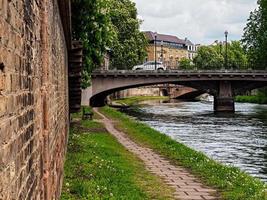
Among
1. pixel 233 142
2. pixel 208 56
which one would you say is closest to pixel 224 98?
pixel 233 142

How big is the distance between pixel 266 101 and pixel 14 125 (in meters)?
77.8

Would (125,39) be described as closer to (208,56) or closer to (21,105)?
(208,56)

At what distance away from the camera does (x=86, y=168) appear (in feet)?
46.1

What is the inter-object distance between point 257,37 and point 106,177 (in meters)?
66.8

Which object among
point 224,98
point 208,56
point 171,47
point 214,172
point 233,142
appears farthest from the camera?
point 171,47

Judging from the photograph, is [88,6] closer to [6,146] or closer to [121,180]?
[121,180]

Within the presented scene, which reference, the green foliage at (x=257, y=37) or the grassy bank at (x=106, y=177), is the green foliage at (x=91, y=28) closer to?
the grassy bank at (x=106, y=177)

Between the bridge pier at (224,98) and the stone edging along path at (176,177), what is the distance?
144ft

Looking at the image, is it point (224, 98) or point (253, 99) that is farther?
point (253, 99)

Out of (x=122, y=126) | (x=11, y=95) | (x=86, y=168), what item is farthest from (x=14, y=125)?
(x=122, y=126)

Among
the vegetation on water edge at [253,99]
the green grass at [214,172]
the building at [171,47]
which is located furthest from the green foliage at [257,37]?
the building at [171,47]

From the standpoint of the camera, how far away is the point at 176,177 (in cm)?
1389

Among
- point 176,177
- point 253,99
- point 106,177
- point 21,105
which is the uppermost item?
point 21,105

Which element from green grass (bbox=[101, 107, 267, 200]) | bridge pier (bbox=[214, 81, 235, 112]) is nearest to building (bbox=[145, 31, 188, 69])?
bridge pier (bbox=[214, 81, 235, 112])
